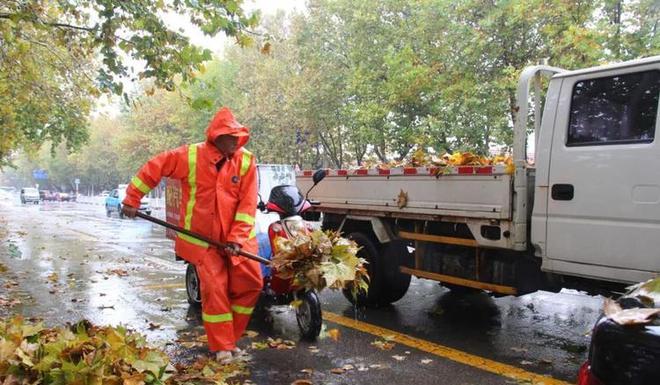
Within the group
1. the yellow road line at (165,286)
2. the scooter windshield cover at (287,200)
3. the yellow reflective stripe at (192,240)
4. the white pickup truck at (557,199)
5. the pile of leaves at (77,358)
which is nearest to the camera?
the pile of leaves at (77,358)

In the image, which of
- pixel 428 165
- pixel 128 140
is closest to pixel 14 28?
pixel 428 165

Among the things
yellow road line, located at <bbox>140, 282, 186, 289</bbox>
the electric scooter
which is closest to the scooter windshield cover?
the electric scooter

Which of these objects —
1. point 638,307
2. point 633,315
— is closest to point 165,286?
point 638,307

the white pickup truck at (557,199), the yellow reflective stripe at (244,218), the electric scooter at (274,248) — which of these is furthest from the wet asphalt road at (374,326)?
the yellow reflective stripe at (244,218)

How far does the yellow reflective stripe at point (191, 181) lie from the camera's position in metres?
4.36

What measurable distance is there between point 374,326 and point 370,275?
775 millimetres

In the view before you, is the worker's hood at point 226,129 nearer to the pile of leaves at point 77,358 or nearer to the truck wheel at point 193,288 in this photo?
the pile of leaves at point 77,358

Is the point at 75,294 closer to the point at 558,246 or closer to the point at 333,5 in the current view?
the point at 558,246

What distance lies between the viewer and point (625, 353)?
1609 mm

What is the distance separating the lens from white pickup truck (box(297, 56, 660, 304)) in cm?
388

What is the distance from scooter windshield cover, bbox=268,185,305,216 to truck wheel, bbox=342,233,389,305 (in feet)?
3.36

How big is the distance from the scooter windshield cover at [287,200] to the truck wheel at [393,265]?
124 centimetres

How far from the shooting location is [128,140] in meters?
39.1

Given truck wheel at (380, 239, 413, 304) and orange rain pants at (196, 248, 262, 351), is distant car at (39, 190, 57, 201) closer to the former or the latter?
truck wheel at (380, 239, 413, 304)
